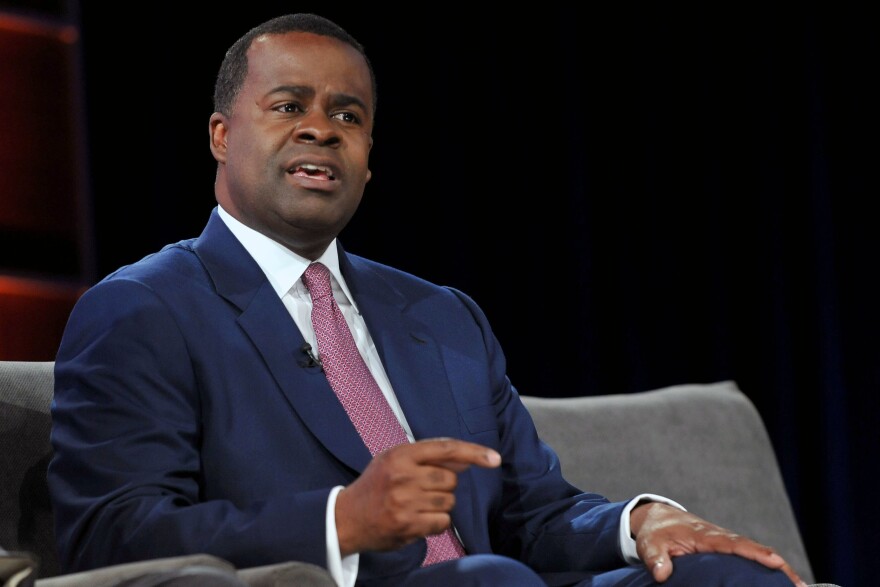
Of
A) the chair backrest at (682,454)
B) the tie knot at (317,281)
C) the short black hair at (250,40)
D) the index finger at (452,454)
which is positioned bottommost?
the chair backrest at (682,454)

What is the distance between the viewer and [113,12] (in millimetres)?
2867

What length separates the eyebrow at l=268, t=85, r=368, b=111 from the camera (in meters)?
1.79

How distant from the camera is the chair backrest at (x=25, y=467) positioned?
168 centimetres

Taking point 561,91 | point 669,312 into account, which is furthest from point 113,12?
point 669,312

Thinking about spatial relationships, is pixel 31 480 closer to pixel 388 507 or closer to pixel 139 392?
pixel 139 392

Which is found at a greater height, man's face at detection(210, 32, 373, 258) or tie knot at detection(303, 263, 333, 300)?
man's face at detection(210, 32, 373, 258)

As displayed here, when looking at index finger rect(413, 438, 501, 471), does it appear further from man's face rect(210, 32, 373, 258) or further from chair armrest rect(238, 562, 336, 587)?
man's face rect(210, 32, 373, 258)

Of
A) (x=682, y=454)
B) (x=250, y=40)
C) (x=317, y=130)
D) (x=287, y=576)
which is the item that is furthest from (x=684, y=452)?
(x=287, y=576)

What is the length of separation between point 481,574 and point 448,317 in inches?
26.3

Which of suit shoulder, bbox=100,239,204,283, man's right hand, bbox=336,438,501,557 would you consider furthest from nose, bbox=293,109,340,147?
man's right hand, bbox=336,438,501,557

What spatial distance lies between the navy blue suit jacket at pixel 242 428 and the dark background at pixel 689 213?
5.07 feet

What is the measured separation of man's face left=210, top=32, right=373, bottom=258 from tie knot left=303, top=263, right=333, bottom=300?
34 mm

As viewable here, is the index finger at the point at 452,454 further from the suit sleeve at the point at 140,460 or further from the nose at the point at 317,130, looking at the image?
the nose at the point at 317,130

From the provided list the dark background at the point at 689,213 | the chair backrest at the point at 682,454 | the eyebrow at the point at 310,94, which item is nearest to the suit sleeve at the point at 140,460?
the eyebrow at the point at 310,94
